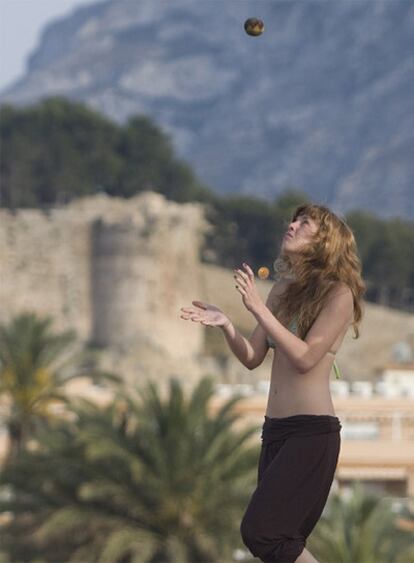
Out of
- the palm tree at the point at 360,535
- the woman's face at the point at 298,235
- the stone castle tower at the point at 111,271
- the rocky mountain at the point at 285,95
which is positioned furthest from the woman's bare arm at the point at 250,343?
the rocky mountain at the point at 285,95

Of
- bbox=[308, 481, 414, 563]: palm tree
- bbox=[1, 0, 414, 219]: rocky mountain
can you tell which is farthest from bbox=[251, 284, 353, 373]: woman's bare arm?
bbox=[1, 0, 414, 219]: rocky mountain

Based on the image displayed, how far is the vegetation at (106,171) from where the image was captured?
72125mm

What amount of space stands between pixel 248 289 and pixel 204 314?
0.16 m

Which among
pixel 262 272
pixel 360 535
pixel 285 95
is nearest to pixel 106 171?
pixel 360 535

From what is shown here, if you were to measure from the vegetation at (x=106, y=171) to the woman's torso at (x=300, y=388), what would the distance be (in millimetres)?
64535

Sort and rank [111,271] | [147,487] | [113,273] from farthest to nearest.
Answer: [111,271]
[113,273]
[147,487]

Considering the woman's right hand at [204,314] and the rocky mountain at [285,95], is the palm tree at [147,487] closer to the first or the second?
the woman's right hand at [204,314]

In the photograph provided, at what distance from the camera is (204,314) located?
4148 mm

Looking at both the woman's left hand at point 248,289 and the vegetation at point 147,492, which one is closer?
the woman's left hand at point 248,289

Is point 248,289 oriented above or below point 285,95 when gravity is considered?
below

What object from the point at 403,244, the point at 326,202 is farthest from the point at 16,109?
the point at 326,202

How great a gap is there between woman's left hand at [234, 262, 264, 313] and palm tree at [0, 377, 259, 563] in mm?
13291

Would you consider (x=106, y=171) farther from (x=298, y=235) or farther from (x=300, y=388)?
(x=300, y=388)

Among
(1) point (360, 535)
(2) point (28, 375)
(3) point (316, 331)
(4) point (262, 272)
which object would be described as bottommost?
(1) point (360, 535)
